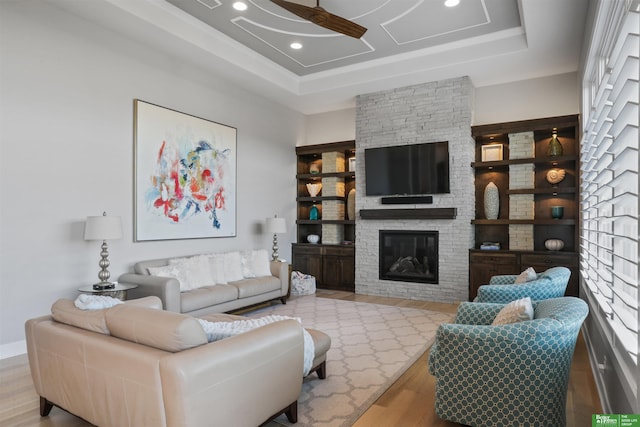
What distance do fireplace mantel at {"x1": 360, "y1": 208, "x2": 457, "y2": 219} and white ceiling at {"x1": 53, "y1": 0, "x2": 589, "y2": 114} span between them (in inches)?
77.7

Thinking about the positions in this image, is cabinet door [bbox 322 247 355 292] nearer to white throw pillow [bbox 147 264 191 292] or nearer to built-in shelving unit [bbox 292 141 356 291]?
built-in shelving unit [bbox 292 141 356 291]

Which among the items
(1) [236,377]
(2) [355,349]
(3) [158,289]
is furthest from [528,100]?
(1) [236,377]

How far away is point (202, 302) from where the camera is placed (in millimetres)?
4578

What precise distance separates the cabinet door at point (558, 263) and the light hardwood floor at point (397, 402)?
1935mm

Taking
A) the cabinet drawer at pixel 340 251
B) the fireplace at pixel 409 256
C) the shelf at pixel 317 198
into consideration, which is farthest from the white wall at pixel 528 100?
the cabinet drawer at pixel 340 251

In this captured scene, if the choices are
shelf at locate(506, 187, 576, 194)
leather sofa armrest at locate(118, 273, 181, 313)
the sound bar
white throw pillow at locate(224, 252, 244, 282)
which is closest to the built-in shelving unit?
the sound bar

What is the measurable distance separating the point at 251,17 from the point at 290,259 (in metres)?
4.27

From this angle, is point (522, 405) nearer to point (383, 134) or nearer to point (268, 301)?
point (268, 301)

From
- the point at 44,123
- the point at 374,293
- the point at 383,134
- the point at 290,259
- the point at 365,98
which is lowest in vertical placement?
the point at 374,293

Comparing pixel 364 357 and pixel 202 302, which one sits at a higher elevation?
pixel 202 302

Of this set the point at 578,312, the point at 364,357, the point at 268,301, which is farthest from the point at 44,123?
the point at 578,312

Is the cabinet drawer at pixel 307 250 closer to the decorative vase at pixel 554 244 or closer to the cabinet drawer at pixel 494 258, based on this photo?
the cabinet drawer at pixel 494 258

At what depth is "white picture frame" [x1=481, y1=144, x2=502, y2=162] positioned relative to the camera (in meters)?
6.17

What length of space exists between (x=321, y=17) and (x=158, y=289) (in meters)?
3.18
